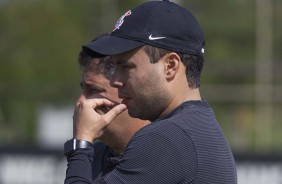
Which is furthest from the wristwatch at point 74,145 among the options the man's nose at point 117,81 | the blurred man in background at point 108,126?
the blurred man in background at point 108,126

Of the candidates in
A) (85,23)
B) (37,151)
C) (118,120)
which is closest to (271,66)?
(85,23)

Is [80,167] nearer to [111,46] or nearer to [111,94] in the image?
[111,46]

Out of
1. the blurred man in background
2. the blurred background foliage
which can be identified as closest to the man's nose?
the blurred man in background

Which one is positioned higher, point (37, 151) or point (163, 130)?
point (163, 130)

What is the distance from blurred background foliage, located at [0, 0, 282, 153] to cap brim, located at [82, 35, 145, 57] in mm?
19413

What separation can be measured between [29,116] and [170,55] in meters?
20.7

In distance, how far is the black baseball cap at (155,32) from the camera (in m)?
3.92

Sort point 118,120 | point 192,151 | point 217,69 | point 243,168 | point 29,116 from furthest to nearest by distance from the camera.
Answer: point 217,69 < point 29,116 < point 243,168 < point 118,120 < point 192,151

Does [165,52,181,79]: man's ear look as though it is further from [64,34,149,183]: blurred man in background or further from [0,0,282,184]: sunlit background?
[0,0,282,184]: sunlit background

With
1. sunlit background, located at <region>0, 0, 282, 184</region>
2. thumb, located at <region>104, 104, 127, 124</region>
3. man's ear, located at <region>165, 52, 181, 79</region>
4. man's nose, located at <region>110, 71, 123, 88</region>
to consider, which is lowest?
sunlit background, located at <region>0, 0, 282, 184</region>

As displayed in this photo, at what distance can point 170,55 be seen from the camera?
12.9 ft

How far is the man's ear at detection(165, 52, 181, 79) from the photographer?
3910mm

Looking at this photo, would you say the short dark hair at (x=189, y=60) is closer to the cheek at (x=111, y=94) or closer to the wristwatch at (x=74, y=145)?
the wristwatch at (x=74, y=145)

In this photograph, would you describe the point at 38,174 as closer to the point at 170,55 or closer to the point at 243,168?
the point at 243,168
